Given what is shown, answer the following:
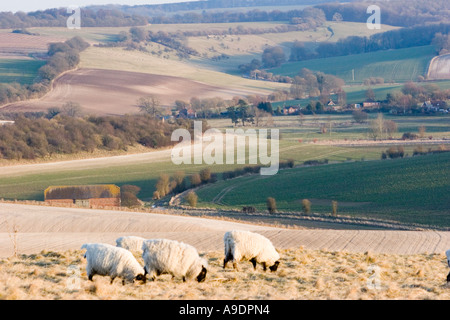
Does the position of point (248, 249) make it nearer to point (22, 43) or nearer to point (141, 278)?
point (141, 278)

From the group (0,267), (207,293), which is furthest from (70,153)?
(207,293)

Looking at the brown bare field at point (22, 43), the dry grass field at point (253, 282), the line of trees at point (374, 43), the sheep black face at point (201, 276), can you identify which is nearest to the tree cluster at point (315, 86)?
the line of trees at point (374, 43)

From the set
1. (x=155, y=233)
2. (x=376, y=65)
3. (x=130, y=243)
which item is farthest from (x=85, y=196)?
(x=376, y=65)

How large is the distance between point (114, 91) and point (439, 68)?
61.6m

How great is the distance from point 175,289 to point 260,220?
2200 cm

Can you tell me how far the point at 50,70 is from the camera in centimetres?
10656

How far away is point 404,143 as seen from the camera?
61.9 m

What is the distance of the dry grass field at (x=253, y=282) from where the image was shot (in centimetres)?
1061

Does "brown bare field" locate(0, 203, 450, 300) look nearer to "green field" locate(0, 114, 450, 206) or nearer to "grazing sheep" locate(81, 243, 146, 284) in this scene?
"grazing sheep" locate(81, 243, 146, 284)

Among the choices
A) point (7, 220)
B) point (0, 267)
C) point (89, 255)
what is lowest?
point (7, 220)

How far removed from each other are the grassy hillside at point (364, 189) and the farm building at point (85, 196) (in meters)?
5.72

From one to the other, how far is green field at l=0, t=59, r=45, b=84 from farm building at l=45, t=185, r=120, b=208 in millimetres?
70655

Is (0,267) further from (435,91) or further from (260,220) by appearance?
(435,91)

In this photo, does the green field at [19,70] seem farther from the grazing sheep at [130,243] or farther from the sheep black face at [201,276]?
the sheep black face at [201,276]
